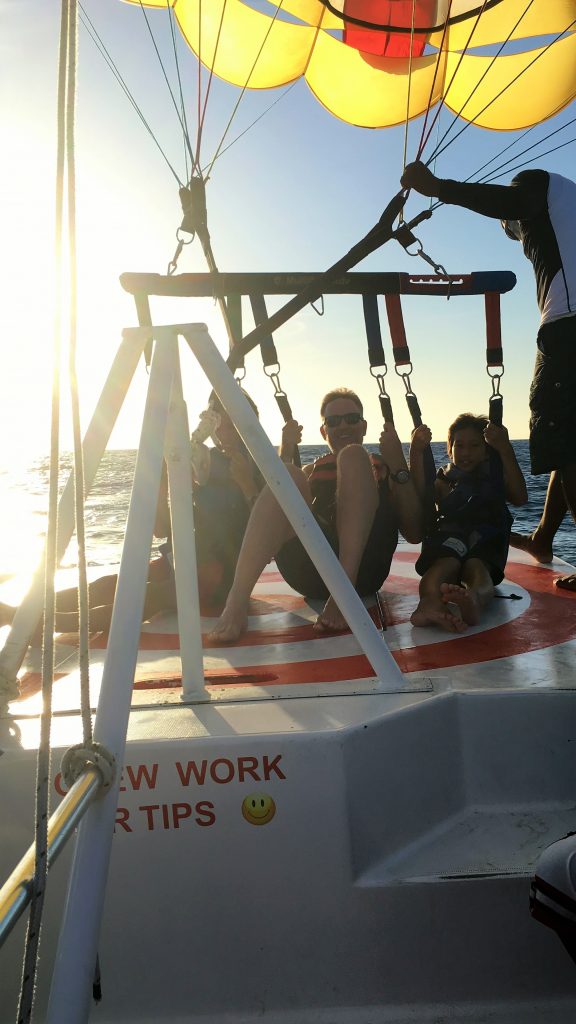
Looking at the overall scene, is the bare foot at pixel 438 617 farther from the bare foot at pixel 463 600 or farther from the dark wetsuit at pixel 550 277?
→ the dark wetsuit at pixel 550 277

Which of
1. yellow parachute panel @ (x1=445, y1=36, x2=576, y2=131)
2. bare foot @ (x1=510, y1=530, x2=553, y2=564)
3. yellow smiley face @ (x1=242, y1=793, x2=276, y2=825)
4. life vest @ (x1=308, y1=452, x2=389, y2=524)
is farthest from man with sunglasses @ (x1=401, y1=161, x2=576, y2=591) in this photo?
yellow parachute panel @ (x1=445, y1=36, x2=576, y2=131)

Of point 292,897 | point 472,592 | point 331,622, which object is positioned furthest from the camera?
point 472,592

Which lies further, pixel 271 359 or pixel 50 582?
pixel 271 359

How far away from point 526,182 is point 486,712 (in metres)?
1.99

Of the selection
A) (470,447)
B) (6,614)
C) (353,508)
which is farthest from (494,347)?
(6,614)

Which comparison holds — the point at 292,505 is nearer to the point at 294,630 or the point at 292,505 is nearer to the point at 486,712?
the point at 486,712

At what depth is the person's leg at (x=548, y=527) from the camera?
3596mm

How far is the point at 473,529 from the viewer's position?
113 inches

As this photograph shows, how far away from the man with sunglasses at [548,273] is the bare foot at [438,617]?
685 millimetres

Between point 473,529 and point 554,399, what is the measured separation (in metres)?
0.59

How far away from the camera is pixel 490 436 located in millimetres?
3205

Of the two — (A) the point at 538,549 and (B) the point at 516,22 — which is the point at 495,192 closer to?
(A) the point at 538,549

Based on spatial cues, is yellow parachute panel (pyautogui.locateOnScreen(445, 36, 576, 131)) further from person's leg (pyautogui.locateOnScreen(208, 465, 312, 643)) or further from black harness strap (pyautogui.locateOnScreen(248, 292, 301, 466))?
person's leg (pyautogui.locateOnScreen(208, 465, 312, 643))

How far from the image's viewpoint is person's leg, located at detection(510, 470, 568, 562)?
142 inches
